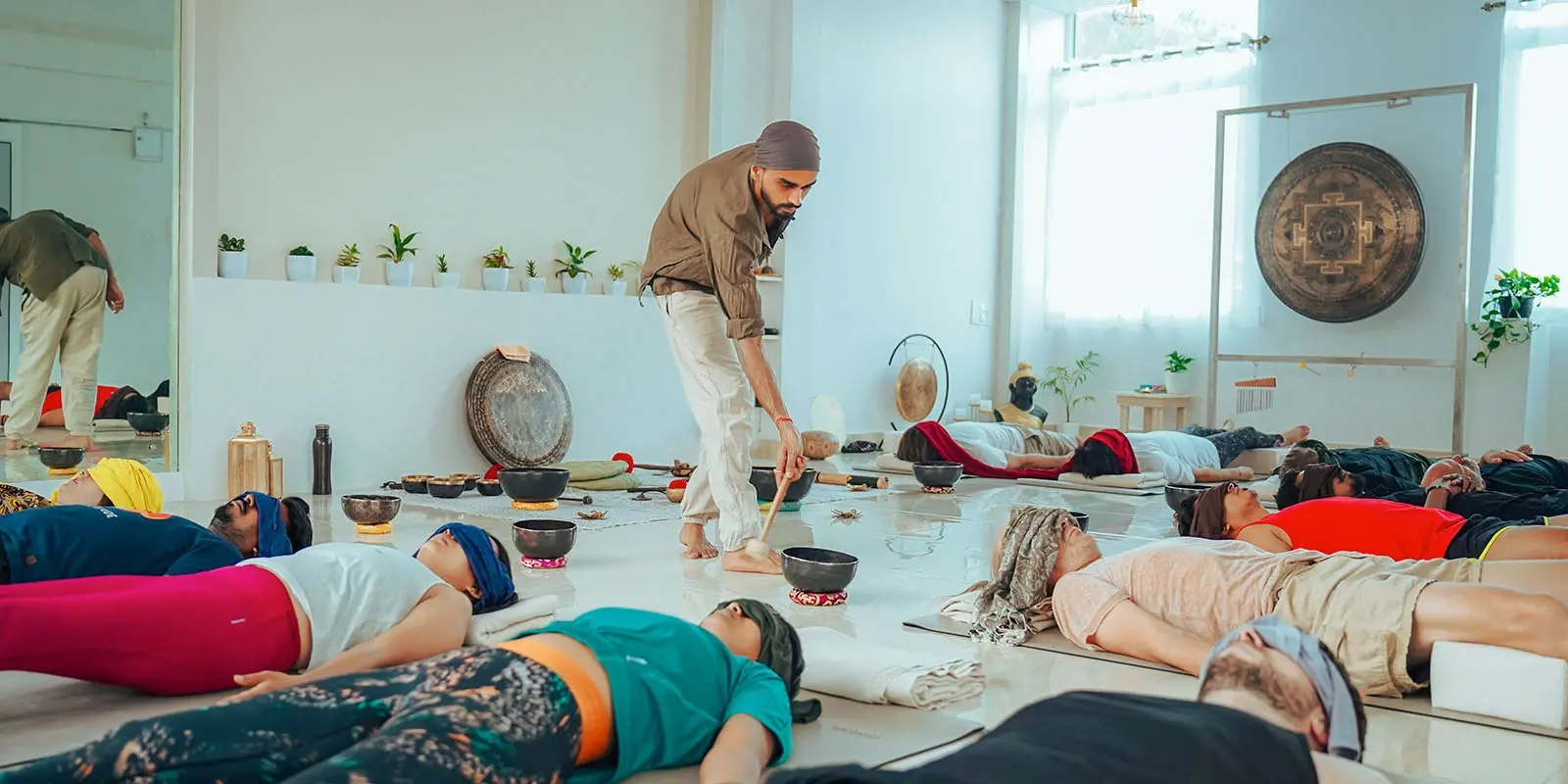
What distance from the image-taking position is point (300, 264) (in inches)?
227

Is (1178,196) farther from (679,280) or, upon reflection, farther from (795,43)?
(679,280)

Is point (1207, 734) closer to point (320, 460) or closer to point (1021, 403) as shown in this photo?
point (320, 460)

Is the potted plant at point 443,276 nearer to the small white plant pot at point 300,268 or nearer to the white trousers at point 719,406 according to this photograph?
the small white plant pot at point 300,268

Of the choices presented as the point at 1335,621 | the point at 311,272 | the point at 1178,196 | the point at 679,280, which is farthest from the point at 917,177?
the point at 1335,621

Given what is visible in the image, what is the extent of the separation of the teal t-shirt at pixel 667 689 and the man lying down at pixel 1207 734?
0.54m

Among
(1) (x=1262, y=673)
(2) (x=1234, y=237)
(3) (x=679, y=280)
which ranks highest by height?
(2) (x=1234, y=237)

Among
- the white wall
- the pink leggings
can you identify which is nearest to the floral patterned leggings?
the pink leggings

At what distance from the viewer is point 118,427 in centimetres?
525

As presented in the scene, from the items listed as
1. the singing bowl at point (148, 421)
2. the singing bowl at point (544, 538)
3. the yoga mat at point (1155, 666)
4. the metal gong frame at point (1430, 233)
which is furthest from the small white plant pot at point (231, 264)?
the metal gong frame at point (1430, 233)

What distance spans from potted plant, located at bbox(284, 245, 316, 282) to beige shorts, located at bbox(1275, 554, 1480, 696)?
177 inches

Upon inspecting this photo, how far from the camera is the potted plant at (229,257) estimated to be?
18.1ft

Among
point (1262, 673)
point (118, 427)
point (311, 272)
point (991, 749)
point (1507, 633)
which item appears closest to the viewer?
point (991, 749)

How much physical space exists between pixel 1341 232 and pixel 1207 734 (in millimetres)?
7981

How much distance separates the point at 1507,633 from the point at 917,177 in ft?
23.5
